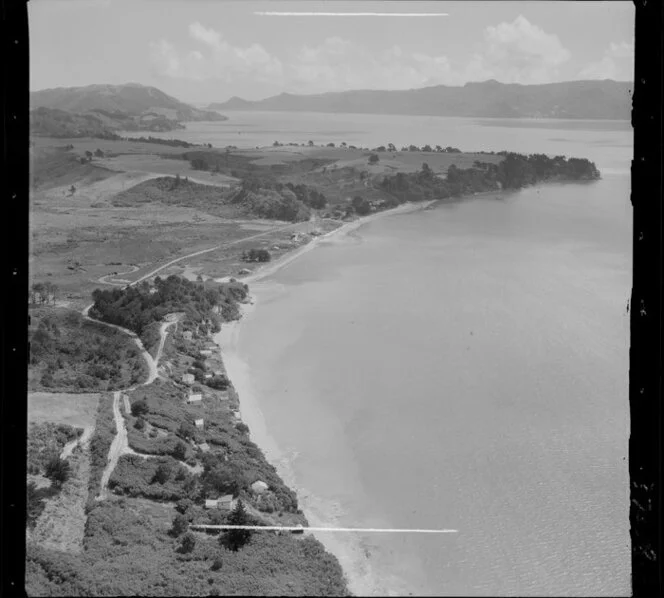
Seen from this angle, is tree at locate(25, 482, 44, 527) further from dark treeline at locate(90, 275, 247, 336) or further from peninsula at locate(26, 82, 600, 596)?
dark treeline at locate(90, 275, 247, 336)

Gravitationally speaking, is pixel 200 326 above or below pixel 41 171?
below

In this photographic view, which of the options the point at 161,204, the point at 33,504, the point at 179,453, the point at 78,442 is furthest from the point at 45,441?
the point at 161,204

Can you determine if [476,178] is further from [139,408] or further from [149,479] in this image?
[149,479]

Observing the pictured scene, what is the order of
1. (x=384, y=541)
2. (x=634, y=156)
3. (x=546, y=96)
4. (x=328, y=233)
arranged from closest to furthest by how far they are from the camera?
(x=634, y=156), (x=384, y=541), (x=546, y=96), (x=328, y=233)

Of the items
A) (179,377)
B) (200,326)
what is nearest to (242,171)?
(200,326)

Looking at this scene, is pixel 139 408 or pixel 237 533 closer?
pixel 237 533

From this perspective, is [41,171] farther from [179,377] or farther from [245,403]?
[245,403]
